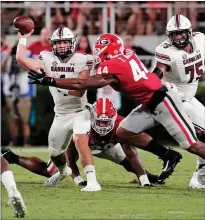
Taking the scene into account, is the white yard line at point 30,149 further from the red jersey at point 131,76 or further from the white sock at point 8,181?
the white sock at point 8,181

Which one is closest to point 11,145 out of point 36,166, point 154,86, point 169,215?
point 36,166

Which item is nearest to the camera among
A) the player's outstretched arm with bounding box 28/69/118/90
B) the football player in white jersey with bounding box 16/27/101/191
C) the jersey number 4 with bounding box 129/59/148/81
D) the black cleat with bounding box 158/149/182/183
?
the player's outstretched arm with bounding box 28/69/118/90

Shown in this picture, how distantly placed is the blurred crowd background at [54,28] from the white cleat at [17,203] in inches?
275

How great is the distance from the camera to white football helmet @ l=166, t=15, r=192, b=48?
8945 millimetres

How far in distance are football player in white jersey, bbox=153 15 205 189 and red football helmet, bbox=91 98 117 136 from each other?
0.58 meters

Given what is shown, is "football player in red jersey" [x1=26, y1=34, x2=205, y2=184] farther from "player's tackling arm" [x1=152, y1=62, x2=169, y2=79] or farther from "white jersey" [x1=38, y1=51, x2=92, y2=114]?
"player's tackling arm" [x1=152, y1=62, x2=169, y2=79]

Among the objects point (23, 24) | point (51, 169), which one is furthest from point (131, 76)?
point (51, 169)

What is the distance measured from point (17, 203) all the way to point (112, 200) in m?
1.30

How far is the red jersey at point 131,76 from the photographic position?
317 inches

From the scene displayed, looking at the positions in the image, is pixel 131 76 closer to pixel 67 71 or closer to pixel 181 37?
pixel 67 71

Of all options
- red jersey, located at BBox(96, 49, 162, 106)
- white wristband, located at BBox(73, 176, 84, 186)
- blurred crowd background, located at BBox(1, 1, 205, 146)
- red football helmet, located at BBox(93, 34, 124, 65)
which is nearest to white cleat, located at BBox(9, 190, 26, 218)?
red jersey, located at BBox(96, 49, 162, 106)

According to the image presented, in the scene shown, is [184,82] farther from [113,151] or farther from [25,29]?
[25,29]

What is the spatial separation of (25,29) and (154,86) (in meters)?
1.43

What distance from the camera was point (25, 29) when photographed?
8.82 m
